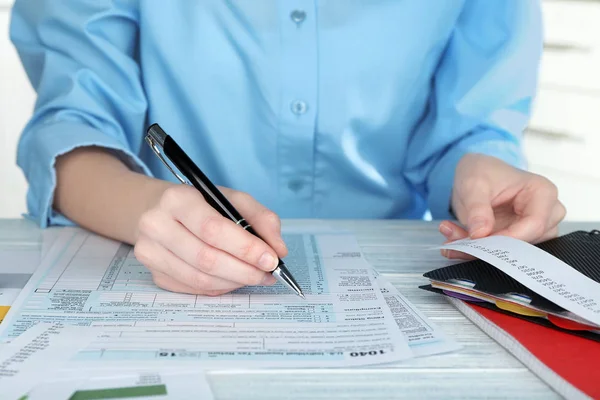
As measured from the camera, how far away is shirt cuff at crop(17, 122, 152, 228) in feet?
2.74

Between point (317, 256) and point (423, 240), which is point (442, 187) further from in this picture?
point (317, 256)

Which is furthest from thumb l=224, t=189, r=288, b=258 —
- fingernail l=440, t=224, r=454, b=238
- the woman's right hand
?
fingernail l=440, t=224, r=454, b=238

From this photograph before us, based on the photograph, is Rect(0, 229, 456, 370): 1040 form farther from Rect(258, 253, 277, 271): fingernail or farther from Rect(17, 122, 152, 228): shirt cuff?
Rect(17, 122, 152, 228): shirt cuff

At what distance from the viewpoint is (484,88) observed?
100 cm

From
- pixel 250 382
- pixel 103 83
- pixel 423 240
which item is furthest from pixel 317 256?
pixel 103 83

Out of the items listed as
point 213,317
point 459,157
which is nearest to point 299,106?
point 459,157

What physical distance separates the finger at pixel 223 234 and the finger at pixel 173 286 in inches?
1.2

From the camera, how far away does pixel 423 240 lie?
824mm

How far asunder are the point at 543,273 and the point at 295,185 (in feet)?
1.58

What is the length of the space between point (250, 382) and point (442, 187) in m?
0.60

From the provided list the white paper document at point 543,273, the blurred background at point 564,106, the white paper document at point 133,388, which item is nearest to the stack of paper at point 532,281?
the white paper document at point 543,273

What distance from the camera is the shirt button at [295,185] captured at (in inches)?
40.5

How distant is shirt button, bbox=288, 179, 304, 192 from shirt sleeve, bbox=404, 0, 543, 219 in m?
0.18

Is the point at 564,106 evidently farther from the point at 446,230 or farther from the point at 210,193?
the point at 210,193
